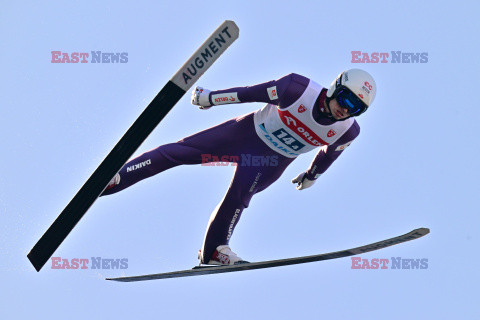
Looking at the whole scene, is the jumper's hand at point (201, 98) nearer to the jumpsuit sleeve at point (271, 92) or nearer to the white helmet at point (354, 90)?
the jumpsuit sleeve at point (271, 92)

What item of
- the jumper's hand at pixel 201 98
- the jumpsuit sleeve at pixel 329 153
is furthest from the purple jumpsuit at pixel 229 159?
the jumper's hand at pixel 201 98

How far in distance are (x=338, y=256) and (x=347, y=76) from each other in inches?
76.5

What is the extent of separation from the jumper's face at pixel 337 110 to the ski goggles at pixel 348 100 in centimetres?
4

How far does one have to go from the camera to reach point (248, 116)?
12047mm

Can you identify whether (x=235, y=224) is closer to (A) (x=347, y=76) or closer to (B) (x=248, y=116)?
(B) (x=248, y=116)

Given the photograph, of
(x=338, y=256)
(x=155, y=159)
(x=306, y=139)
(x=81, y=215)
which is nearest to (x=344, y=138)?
(x=306, y=139)

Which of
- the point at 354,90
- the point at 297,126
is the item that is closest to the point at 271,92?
the point at 297,126

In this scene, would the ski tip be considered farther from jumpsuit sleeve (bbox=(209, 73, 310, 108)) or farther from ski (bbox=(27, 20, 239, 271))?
ski (bbox=(27, 20, 239, 271))

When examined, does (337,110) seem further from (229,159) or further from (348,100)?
(229,159)

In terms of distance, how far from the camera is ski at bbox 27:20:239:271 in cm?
1075

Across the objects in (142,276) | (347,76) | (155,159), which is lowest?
(142,276)

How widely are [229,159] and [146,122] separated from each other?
4.86ft

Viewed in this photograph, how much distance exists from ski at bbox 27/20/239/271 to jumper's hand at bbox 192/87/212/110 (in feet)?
2.81

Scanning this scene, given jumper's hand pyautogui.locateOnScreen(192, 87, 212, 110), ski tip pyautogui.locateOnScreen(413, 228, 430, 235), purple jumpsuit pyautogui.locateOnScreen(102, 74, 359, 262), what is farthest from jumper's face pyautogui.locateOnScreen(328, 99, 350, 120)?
ski tip pyautogui.locateOnScreen(413, 228, 430, 235)
